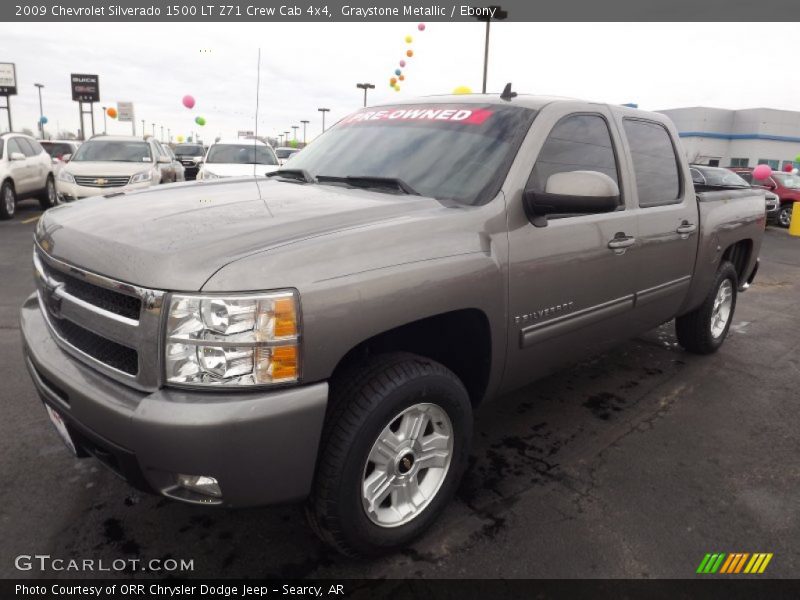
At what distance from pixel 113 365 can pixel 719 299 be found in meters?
4.62

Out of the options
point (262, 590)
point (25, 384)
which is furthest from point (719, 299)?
point (25, 384)

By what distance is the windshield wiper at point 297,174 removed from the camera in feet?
10.4

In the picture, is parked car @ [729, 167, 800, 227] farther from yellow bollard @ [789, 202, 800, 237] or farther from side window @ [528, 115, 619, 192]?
side window @ [528, 115, 619, 192]

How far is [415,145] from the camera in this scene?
2.97 meters

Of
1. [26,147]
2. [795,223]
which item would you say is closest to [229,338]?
[26,147]

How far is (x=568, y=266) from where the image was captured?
9.33ft

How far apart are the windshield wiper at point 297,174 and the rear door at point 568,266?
116 centimetres

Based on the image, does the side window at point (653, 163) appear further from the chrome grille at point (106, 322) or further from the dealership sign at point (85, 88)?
the dealership sign at point (85, 88)

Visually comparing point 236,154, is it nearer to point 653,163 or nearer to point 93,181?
point 93,181

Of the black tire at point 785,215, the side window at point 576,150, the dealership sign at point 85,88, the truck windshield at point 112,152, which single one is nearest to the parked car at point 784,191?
the black tire at point 785,215

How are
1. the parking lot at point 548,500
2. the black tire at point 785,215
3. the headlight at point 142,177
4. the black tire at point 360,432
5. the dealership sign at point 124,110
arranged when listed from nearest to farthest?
the black tire at point 360,432, the parking lot at point 548,500, the headlight at point 142,177, the black tire at point 785,215, the dealership sign at point 124,110

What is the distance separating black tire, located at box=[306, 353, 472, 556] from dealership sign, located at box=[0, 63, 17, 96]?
33020 mm

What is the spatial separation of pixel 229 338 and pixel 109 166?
11.4 metres

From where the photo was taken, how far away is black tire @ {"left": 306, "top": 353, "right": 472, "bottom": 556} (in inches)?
79.3
